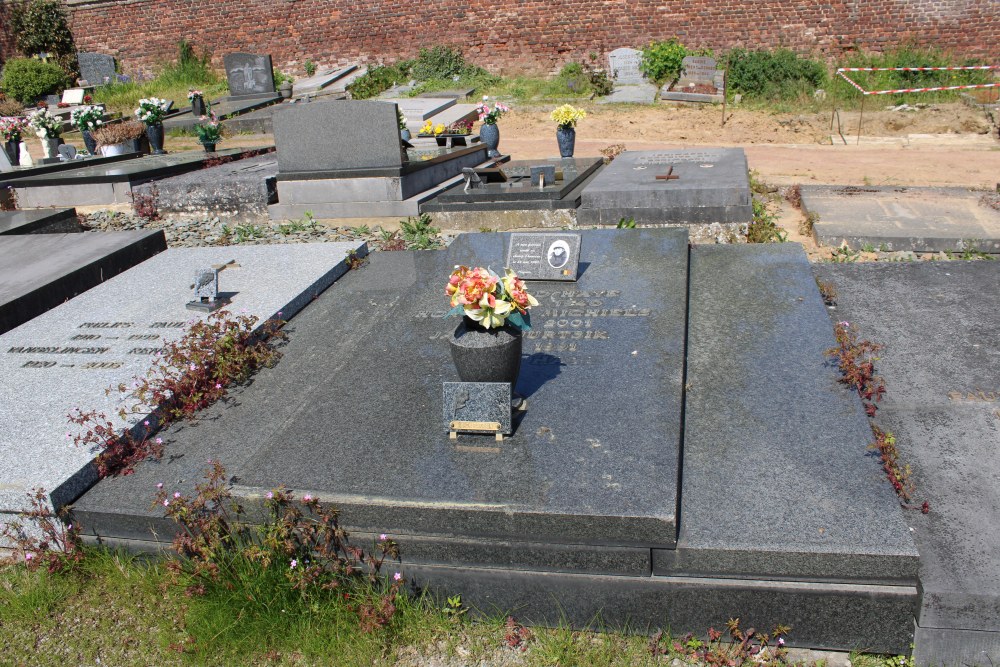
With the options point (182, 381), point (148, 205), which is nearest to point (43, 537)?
point (182, 381)

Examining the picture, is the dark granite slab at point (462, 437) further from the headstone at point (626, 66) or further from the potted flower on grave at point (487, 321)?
the headstone at point (626, 66)

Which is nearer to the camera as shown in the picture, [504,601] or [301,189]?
[504,601]

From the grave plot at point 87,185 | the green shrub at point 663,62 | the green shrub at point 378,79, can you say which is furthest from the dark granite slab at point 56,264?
the green shrub at point 663,62

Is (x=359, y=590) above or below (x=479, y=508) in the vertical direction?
below

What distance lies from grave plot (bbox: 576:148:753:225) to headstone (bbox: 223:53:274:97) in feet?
47.0

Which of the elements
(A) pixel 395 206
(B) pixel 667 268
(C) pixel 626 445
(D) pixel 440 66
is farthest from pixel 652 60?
(C) pixel 626 445

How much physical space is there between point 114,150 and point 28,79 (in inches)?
519

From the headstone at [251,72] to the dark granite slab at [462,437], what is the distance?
16.7 metres

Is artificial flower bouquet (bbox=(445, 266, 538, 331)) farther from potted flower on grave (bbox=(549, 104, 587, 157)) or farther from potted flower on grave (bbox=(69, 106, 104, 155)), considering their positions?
potted flower on grave (bbox=(69, 106, 104, 155))

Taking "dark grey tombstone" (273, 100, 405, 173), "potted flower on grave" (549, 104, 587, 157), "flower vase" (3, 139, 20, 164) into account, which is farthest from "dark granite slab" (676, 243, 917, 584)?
"flower vase" (3, 139, 20, 164)

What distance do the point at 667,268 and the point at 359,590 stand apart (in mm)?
2992

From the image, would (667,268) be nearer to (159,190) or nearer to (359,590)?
(359,590)

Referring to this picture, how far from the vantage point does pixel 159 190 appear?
360 inches

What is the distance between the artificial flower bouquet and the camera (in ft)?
9.87
